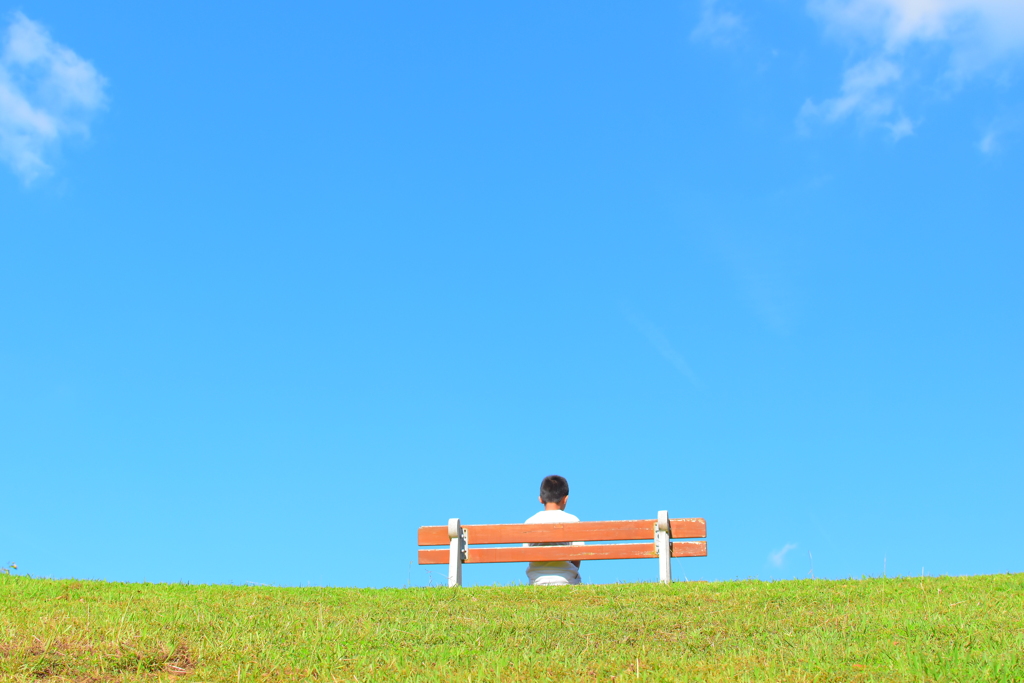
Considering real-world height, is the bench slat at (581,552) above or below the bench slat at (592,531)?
below

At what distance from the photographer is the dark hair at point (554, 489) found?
12867 millimetres

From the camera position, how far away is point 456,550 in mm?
12781

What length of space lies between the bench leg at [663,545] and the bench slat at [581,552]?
86 mm

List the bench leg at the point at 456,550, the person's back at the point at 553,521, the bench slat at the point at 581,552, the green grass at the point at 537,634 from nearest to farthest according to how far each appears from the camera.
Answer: the green grass at the point at 537,634 < the bench slat at the point at 581,552 < the person's back at the point at 553,521 < the bench leg at the point at 456,550

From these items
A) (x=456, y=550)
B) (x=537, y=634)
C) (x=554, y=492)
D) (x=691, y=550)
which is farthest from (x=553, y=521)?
(x=537, y=634)

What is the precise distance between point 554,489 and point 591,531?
2.93 feet

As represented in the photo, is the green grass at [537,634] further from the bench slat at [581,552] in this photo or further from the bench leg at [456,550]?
the bench leg at [456,550]

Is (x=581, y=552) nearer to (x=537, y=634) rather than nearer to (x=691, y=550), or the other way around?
(x=691, y=550)

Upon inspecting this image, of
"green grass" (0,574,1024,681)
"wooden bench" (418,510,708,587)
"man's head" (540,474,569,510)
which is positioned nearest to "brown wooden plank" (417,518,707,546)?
"wooden bench" (418,510,708,587)

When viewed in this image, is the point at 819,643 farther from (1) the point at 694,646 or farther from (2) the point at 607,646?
(2) the point at 607,646

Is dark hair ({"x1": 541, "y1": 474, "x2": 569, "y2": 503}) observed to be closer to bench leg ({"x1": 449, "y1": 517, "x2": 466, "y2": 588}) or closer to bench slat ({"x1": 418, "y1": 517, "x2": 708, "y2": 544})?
bench slat ({"x1": 418, "y1": 517, "x2": 708, "y2": 544})

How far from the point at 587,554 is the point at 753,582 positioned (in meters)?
2.17

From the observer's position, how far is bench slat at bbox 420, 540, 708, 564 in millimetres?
12219

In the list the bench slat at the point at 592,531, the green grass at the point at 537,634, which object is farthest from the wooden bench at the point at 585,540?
the green grass at the point at 537,634
